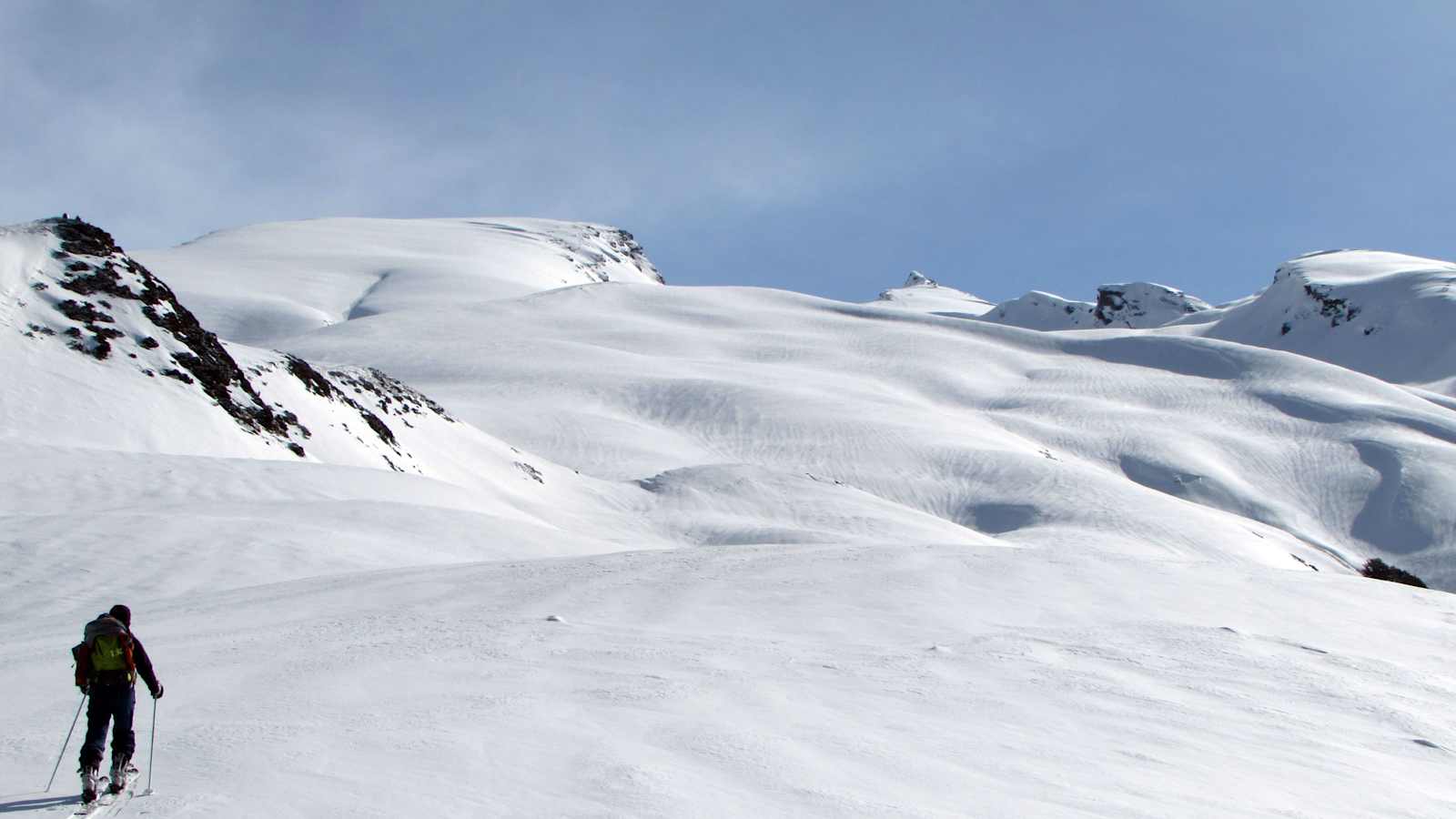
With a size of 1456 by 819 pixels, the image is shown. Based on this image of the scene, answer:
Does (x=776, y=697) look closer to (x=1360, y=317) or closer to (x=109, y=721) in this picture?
(x=109, y=721)

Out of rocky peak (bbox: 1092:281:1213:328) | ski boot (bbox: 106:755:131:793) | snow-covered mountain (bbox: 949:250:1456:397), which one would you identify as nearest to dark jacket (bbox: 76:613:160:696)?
ski boot (bbox: 106:755:131:793)

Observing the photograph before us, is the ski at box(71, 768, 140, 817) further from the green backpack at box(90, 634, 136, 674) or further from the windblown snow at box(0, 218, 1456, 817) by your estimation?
the green backpack at box(90, 634, 136, 674)

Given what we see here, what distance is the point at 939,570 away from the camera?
15.2 meters

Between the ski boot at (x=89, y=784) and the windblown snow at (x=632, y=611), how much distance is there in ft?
0.67

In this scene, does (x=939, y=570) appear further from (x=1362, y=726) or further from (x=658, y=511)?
(x=658, y=511)

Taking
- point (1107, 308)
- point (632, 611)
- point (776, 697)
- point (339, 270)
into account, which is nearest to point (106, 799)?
point (776, 697)

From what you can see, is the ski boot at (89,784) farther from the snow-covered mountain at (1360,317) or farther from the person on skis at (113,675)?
the snow-covered mountain at (1360,317)

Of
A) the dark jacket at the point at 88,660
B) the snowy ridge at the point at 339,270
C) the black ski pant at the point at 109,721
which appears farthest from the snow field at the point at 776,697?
the snowy ridge at the point at 339,270

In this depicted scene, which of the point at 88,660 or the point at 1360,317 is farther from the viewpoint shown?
the point at 1360,317

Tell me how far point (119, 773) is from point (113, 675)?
764 mm

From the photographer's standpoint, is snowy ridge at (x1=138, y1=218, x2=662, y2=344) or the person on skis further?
snowy ridge at (x1=138, y1=218, x2=662, y2=344)

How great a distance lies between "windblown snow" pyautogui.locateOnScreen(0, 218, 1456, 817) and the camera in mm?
6742

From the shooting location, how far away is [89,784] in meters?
5.90

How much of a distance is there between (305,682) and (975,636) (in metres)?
6.26
